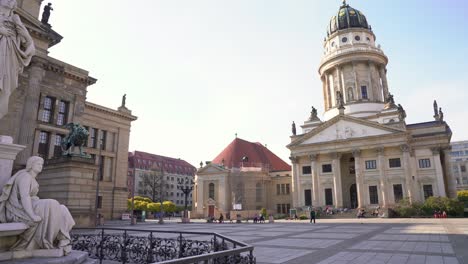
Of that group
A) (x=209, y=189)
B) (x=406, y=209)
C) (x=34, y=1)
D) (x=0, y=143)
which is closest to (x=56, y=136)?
(x=34, y=1)

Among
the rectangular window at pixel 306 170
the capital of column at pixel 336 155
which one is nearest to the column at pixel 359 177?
the capital of column at pixel 336 155

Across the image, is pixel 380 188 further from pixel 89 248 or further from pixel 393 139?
pixel 89 248

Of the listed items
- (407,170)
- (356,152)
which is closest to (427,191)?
(407,170)

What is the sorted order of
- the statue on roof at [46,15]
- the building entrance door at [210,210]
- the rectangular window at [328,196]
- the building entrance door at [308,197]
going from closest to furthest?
the statue on roof at [46,15]
the rectangular window at [328,196]
the building entrance door at [308,197]
the building entrance door at [210,210]

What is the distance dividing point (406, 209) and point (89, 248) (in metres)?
42.5

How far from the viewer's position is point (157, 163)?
98.6m

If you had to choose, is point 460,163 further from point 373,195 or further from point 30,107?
point 30,107

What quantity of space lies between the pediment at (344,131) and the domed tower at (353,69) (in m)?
5.64

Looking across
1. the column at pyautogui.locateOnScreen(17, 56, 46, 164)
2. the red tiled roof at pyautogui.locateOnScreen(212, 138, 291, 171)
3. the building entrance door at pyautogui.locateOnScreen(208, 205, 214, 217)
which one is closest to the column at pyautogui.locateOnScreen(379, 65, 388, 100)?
the red tiled roof at pyautogui.locateOnScreen(212, 138, 291, 171)

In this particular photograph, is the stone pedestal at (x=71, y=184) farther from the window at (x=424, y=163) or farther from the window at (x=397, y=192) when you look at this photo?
the window at (x=424, y=163)

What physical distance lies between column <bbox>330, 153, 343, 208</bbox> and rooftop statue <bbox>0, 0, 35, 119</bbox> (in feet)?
164

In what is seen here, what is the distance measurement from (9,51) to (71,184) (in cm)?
1273

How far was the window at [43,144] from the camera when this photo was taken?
26.8 metres

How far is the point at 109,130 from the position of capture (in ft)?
136
